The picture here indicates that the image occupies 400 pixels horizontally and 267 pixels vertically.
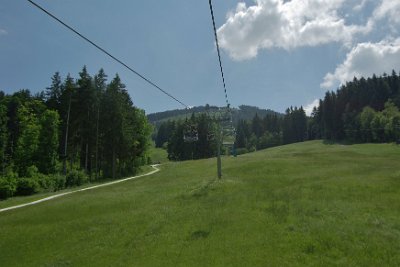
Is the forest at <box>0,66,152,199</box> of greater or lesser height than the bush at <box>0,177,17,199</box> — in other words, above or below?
above

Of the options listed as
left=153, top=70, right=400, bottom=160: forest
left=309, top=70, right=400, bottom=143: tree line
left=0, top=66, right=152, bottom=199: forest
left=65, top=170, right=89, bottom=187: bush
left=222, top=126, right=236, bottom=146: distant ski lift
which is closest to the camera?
left=222, top=126, right=236, bottom=146: distant ski lift

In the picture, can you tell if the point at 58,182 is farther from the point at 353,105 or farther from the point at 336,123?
the point at 353,105

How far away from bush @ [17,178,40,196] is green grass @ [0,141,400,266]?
648 inches

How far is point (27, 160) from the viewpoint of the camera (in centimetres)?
6419

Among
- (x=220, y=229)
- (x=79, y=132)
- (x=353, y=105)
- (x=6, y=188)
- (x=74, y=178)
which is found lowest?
(x=220, y=229)

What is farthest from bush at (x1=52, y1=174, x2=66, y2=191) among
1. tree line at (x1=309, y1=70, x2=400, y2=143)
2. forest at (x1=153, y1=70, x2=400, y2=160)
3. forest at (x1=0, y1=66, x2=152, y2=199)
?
tree line at (x1=309, y1=70, x2=400, y2=143)

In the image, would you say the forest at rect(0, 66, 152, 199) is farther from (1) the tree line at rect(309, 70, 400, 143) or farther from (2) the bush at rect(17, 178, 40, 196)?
(1) the tree line at rect(309, 70, 400, 143)

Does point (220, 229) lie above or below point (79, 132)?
below

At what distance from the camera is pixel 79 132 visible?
72.9 meters

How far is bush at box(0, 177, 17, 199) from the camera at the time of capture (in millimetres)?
44125

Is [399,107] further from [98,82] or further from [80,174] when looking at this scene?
[80,174]

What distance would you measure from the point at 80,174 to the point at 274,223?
155 ft

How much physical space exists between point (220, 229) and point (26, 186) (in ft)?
121

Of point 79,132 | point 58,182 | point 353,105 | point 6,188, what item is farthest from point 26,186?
point 353,105
